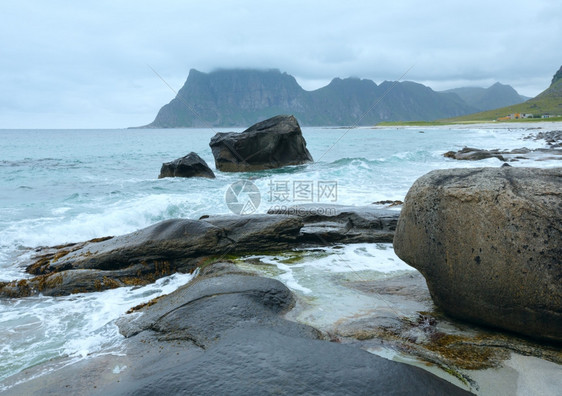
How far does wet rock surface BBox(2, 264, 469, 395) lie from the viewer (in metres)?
3.49

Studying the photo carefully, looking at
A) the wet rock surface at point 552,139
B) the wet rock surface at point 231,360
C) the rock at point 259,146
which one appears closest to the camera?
the wet rock surface at point 231,360

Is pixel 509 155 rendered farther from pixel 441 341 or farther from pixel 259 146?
pixel 441 341

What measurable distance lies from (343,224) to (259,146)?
1961cm

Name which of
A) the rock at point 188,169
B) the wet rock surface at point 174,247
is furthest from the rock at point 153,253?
the rock at point 188,169

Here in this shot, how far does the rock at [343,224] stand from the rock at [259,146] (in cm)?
1835

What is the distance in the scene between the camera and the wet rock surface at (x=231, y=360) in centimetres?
349

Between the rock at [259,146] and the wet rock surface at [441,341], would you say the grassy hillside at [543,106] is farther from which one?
the wet rock surface at [441,341]

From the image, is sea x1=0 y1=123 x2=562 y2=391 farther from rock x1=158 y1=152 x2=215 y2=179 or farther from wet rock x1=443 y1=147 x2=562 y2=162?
wet rock x1=443 y1=147 x2=562 y2=162

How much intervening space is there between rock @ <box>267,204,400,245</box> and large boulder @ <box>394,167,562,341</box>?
4449 mm

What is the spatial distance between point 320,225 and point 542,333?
616 centimetres

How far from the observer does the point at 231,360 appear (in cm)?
383

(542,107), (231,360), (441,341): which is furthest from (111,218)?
(542,107)

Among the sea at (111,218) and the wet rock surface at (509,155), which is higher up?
the wet rock surface at (509,155)

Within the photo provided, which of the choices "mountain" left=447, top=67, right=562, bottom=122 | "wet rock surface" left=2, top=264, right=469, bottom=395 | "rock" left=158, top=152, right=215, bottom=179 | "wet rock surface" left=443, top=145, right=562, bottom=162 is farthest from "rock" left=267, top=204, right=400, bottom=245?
"mountain" left=447, top=67, right=562, bottom=122
